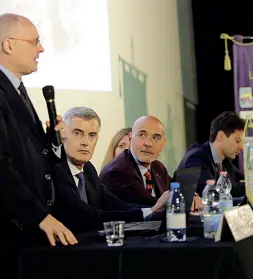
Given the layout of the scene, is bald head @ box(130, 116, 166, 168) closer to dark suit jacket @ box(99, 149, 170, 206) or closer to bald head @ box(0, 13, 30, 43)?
dark suit jacket @ box(99, 149, 170, 206)

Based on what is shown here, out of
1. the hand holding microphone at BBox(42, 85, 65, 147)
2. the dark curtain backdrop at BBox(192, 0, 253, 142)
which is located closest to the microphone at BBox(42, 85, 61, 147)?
the hand holding microphone at BBox(42, 85, 65, 147)

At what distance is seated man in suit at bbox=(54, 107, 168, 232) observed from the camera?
2518 millimetres

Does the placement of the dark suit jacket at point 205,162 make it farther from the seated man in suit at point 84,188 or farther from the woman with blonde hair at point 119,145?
the seated man in suit at point 84,188

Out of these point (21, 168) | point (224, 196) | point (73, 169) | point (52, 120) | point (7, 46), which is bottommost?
point (224, 196)

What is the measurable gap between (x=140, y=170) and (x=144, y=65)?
8.32ft

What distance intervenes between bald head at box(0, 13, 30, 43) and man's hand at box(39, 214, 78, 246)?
629 millimetres

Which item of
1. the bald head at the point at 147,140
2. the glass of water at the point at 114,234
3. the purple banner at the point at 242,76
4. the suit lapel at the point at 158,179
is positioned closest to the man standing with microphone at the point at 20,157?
the glass of water at the point at 114,234

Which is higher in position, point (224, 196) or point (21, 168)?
point (21, 168)

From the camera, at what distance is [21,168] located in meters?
2.07

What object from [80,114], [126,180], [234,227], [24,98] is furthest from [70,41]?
[234,227]

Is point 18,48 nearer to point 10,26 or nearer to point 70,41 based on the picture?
point 10,26

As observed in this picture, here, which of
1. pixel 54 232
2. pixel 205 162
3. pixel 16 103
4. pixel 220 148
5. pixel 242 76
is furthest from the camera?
pixel 242 76

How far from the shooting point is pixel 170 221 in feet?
6.59

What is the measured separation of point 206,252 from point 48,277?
497 mm
